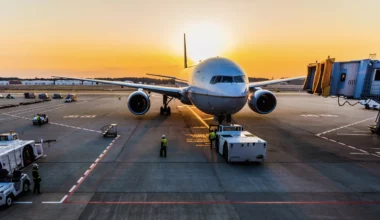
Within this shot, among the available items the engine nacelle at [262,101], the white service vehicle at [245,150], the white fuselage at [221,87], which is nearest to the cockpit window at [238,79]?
the white fuselage at [221,87]

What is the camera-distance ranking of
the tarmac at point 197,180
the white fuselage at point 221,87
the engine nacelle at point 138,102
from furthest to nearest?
the engine nacelle at point 138,102
the white fuselage at point 221,87
the tarmac at point 197,180

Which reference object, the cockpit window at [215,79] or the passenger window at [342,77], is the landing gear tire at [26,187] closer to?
the cockpit window at [215,79]

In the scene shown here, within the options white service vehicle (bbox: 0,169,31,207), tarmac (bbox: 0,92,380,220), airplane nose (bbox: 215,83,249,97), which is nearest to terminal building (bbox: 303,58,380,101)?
tarmac (bbox: 0,92,380,220)

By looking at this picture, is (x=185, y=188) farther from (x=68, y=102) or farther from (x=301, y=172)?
(x=68, y=102)

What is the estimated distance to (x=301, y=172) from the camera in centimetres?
1364

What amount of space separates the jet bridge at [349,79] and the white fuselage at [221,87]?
24.3ft

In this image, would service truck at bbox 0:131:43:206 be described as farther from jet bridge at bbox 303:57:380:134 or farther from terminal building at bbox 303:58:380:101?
terminal building at bbox 303:58:380:101

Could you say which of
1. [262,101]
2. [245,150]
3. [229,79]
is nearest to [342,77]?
[262,101]

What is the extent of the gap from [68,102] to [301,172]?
48981 mm

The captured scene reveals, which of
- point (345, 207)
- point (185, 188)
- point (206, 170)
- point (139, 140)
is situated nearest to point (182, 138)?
point (139, 140)

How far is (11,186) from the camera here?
10023mm

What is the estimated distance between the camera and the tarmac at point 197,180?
948cm

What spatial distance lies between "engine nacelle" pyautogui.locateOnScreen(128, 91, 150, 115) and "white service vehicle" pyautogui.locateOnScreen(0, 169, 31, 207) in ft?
57.6

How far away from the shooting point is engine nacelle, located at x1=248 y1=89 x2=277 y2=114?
2619 centimetres
